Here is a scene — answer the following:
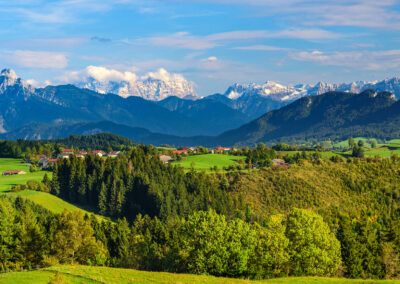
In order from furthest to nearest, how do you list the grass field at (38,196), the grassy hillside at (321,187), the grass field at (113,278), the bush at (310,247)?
the grassy hillside at (321,187)
the grass field at (38,196)
the bush at (310,247)
the grass field at (113,278)

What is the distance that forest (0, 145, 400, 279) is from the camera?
58.5 meters

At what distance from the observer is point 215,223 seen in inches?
2368

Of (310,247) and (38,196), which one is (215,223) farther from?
(38,196)

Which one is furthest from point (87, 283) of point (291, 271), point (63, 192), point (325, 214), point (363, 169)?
point (363, 169)

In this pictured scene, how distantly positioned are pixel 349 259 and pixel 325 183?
99.0 m

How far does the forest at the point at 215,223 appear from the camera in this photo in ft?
192

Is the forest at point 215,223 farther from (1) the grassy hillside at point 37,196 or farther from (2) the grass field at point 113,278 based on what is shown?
(1) the grassy hillside at point 37,196

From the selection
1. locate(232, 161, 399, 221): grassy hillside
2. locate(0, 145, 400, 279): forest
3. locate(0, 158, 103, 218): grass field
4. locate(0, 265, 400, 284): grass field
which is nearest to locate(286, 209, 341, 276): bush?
locate(0, 145, 400, 279): forest

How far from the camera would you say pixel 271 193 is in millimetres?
153125

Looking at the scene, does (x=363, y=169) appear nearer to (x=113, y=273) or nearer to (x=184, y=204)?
(x=184, y=204)

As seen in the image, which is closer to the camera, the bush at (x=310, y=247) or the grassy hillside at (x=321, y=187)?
the bush at (x=310, y=247)

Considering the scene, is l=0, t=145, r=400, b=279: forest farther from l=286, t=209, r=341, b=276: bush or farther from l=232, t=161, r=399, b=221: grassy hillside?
l=232, t=161, r=399, b=221: grassy hillside

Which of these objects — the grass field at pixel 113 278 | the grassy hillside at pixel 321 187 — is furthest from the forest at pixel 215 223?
the grass field at pixel 113 278

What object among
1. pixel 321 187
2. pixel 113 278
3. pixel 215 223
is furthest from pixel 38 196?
pixel 321 187
